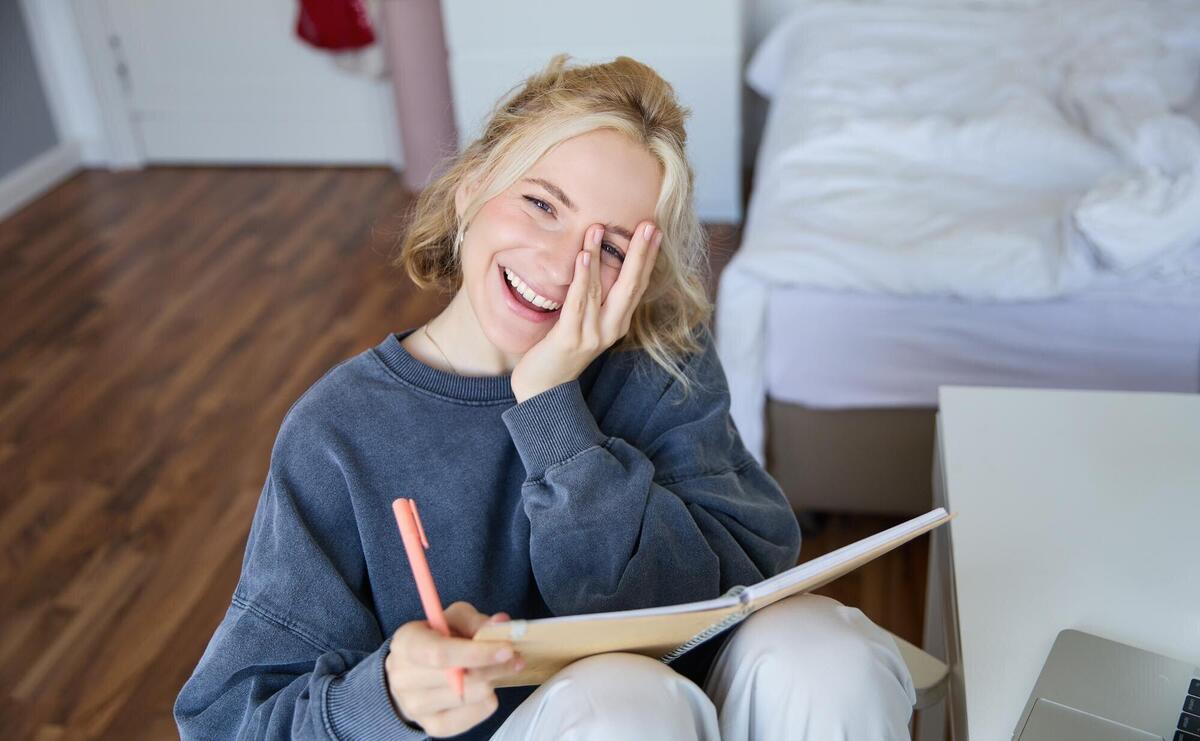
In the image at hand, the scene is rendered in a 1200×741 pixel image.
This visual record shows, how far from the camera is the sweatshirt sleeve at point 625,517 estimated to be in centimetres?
100

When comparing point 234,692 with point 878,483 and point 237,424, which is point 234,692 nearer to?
point 878,483

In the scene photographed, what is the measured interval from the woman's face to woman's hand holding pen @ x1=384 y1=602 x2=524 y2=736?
0.34 m

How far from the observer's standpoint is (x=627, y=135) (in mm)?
1058

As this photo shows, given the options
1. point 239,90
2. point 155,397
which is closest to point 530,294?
point 155,397

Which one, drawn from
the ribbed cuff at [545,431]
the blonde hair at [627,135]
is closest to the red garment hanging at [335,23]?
the blonde hair at [627,135]

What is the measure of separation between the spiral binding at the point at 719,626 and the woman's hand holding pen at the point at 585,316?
251mm

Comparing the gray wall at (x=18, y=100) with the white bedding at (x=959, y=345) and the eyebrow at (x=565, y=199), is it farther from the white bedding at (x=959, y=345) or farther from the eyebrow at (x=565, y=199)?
the eyebrow at (x=565, y=199)

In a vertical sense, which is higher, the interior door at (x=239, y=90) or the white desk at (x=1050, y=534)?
the white desk at (x=1050, y=534)

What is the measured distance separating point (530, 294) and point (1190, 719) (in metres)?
0.62

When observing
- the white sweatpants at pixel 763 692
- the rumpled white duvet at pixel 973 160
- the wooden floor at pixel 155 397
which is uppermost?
the white sweatpants at pixel 763 692

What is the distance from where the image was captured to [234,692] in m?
0.96

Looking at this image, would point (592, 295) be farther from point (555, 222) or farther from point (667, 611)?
point (667, 611)

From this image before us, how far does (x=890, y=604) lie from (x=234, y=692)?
3.50ft

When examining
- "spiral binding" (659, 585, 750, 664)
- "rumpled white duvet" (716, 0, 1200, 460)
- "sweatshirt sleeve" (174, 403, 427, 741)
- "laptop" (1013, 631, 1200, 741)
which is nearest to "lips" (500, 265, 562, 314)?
"sweatshirt sleeve" (174, 403, 427, 741)
